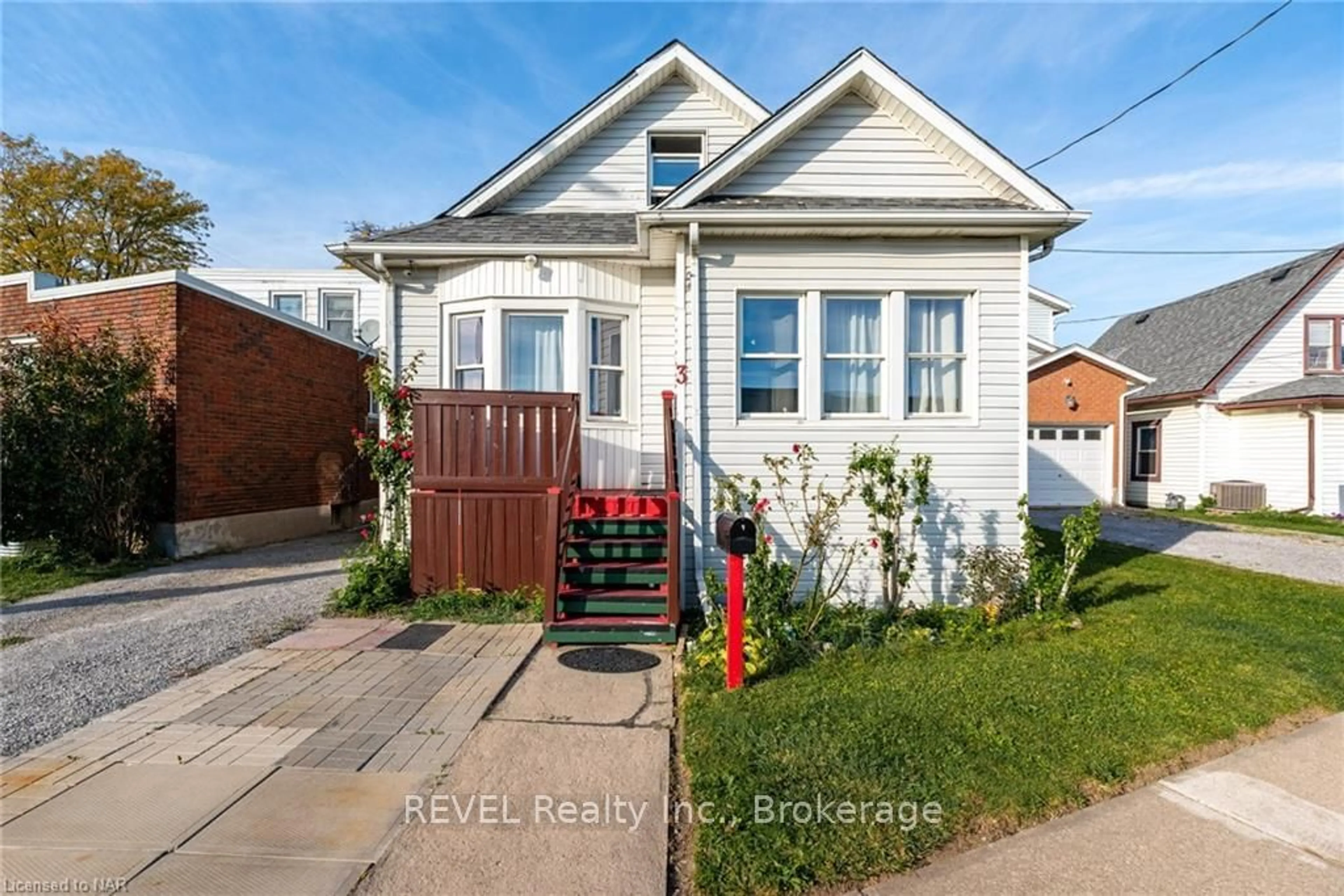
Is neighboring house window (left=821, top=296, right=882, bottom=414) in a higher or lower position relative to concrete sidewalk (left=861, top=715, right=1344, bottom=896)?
higher

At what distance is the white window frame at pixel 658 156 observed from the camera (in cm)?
986

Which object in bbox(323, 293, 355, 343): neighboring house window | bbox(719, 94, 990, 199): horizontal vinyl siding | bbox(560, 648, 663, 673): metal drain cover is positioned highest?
bbox(323, 293, 355, 343): neighboring house window

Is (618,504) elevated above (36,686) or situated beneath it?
elevated above

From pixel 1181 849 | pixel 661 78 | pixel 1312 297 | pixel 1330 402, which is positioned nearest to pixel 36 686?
pixel 1181 849

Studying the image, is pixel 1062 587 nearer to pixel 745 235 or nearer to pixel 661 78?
pixel 745 235

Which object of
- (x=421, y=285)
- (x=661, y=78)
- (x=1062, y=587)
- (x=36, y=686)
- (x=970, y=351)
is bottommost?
(x=36, y=686)

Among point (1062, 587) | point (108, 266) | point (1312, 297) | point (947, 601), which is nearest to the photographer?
point (1062, 587)

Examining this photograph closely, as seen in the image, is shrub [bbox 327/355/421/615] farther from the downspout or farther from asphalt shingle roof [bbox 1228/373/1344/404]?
asphalt shingle roof [bbox 1228/373/1344/404]

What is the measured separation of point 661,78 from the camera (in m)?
9.83

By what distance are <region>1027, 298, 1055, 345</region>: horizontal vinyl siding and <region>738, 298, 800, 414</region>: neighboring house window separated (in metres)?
17.7

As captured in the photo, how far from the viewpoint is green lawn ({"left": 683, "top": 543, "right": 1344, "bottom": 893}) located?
2.76m

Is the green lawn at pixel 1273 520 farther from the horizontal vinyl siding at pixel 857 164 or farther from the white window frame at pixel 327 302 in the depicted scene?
the white window frame at pixel 327 302

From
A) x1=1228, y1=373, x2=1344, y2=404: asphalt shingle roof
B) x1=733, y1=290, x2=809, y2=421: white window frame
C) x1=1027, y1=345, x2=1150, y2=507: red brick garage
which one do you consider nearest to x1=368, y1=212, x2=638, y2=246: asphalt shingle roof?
x1=733, y1=290, x2=809, y2=421: white window frame

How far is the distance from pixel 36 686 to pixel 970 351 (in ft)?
27.6
